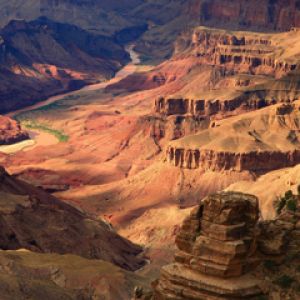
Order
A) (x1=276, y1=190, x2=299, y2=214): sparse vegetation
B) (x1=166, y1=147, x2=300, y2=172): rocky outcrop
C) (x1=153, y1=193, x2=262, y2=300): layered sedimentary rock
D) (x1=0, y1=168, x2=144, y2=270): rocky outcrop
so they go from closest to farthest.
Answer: (x1=153, y1=193, x2=262, y2=300): layered sedimentary rock, (x1=276, y1=190, x2=299, y2=214): sparse vegetation, (x1=0, y1=168, x2=144, y2=270): rocky outcrop, (x1=166, y1=147, x2=300, y2=172): rocky outcrop

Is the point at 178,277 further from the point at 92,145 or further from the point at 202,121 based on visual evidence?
the point at 92,145

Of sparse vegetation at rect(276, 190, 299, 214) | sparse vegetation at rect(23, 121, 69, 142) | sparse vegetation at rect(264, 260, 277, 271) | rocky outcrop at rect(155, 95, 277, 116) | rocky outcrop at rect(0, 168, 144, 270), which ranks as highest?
sparse vegetation at rect(264, 260, 277, 271)

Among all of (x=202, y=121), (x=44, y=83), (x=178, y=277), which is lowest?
(x=44, y=83)

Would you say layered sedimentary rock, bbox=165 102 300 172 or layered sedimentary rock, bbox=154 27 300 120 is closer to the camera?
layered sedimentary rock, bbox=165 102 300 172

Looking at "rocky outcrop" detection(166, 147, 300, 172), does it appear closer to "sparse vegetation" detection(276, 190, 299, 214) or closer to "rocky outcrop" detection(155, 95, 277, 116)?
"rocky outcrop" detection(155, 95, 277, 116)

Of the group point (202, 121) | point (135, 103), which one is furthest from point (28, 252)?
point (135, 103)

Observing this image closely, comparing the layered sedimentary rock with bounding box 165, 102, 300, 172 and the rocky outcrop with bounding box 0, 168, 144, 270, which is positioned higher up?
the layered sedimentary rock with bounding box 165, 102, 300, 172

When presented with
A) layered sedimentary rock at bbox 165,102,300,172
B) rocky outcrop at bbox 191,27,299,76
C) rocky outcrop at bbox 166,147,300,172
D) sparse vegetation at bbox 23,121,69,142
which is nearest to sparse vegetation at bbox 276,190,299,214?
rocky outcrop at bbox 166,147,300,172

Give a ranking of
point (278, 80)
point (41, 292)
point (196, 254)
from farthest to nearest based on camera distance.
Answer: point (278, 80) < point (41, 292) < point (196, 254)
